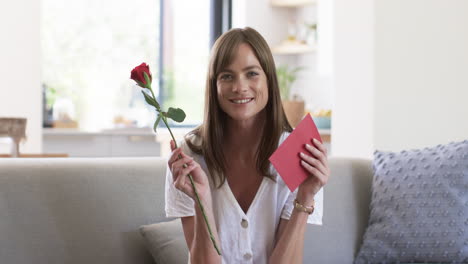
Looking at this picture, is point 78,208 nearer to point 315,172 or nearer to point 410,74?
point 315,172

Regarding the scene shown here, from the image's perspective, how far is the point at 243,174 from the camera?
1.87 meters

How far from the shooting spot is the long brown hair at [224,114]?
5.80 ft

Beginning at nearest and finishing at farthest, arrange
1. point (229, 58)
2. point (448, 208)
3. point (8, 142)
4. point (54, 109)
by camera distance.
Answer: point (229, 58) < point (448, 208) < point (8, 142) < point (54, 109)

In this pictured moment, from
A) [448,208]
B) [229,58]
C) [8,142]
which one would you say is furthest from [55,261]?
[8,142]

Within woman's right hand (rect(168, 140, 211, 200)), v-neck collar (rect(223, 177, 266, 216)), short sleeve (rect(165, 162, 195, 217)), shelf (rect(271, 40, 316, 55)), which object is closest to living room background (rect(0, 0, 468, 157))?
shelf (rect(271, 40, 316, 55))

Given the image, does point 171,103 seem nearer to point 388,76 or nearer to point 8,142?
point 8,142

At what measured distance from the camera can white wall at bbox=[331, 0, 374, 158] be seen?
3.98 meters

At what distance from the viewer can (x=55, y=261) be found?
7.09ft

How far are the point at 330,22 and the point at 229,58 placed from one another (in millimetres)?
4199

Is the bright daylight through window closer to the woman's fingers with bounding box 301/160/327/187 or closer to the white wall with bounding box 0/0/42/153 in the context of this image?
the white wall with bounding box 0/0/42/153

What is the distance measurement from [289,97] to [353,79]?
228 cm

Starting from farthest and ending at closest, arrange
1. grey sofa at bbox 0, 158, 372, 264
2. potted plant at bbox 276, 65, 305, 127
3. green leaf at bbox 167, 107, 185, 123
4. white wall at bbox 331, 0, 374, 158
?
potted plant at bbox 276, 65, 305, 127 < white wall at bbox 331, 0, 374, 158 < grey sofa at bbox 0, 158, 372, 264 < green leaf at bbox 167, 107, 185, 123

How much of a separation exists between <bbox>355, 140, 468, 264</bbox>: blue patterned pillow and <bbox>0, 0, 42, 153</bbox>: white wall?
10.6 ft

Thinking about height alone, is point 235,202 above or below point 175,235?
above
